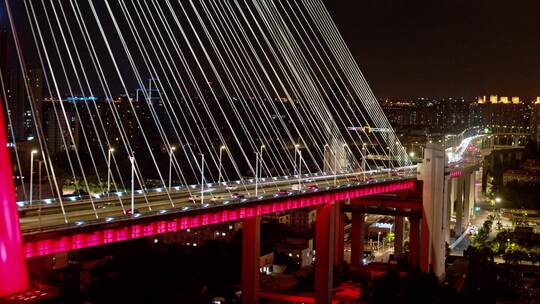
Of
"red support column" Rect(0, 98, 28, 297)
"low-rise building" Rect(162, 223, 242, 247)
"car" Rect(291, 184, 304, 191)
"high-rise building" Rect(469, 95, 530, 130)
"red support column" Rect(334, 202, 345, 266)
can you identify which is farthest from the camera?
"high-rise building" Rect(469, 95, 530, 130)

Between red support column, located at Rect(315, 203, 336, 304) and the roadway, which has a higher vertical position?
the roadway

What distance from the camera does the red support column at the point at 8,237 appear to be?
20.0 feet

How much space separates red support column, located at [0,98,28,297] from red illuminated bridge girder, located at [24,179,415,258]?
1356mm

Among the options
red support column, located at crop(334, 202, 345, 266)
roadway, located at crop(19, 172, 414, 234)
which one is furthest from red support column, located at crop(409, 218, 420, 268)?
roadway, located at crop(19, 172, 414, 234)

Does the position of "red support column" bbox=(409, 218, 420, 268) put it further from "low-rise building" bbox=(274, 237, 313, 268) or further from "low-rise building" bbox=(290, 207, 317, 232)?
"low-rise building" bbox=(290, 207, 317, 232)

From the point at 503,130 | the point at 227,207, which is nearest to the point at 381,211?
the point at 227,207

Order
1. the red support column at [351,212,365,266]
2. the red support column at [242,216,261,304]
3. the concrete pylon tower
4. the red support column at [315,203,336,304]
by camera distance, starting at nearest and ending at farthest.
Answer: the red support column at [242,216,261,304] → the red support column at [315,203,336,304] → the concrete pylon tower → the red support column at [351,212,365,266]

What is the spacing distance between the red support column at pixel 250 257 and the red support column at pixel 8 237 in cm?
757

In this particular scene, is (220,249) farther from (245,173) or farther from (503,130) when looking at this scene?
(503,130)

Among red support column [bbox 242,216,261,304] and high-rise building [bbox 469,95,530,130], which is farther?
high-rise building [bbox 469,95,530,130]

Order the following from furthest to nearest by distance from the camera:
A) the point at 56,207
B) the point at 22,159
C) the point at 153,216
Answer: the point at 22,159 → the point at 56,207 → the point at 153,216

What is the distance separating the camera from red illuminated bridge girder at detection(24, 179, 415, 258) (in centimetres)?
786

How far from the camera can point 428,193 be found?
738 inches

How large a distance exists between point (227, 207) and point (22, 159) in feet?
48.9
